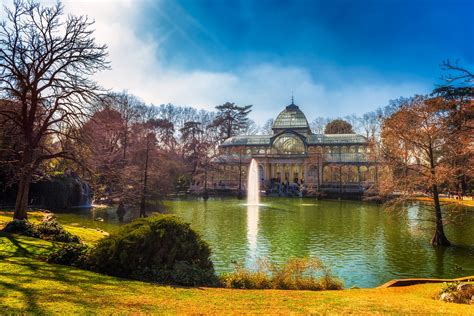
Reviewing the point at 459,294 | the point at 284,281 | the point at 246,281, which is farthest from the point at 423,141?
the point at 246,281

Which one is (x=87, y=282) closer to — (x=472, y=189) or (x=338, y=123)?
(x=472, y=189)

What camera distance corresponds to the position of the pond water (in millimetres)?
13398

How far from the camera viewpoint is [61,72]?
47.6ft

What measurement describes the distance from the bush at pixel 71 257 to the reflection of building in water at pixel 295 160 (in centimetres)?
4410

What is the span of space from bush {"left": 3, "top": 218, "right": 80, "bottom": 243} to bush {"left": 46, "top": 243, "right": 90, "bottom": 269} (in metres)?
3.10

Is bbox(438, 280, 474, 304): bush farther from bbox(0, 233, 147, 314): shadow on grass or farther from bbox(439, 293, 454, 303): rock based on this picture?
bbox(0, 233, 147, 314): shadow on grass

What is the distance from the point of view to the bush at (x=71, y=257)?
9.16m

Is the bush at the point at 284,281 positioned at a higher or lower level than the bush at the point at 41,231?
lower

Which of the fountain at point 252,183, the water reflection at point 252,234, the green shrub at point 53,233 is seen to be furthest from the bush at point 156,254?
the fountain at point 252,183

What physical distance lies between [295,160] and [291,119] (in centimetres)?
1177

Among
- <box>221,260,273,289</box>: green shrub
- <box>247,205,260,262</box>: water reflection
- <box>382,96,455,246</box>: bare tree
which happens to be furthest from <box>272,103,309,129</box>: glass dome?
<box>221,260,273,289</box>: green shrub

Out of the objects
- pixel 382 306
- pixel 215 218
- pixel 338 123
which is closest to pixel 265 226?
pixel 215 218

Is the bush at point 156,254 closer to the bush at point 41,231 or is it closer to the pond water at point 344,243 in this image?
the pond water at point 344,243

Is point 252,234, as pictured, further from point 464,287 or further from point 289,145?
point 289,145
